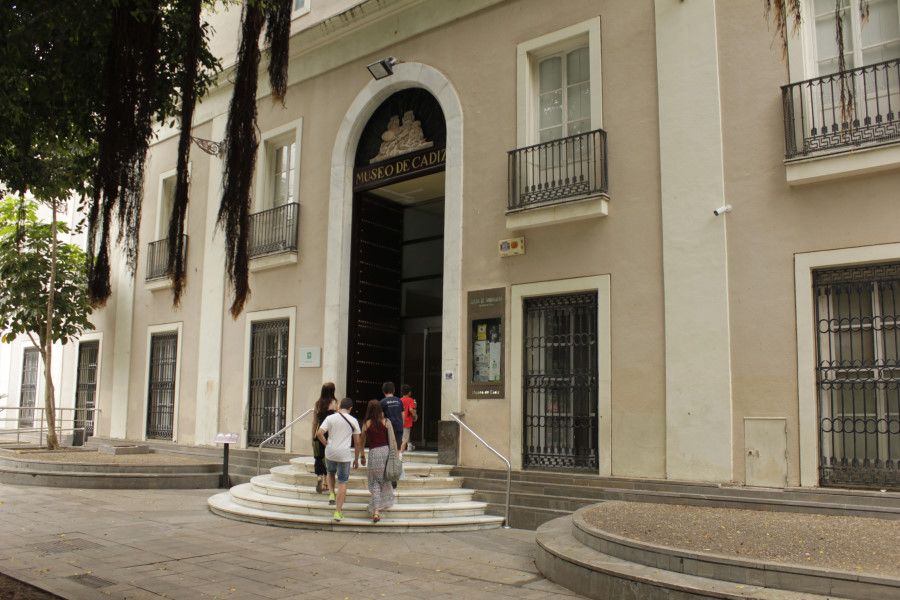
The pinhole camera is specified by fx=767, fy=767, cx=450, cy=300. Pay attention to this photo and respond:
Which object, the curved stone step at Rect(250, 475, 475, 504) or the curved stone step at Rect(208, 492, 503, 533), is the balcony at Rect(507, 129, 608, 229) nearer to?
the curved stone step at Rect(250, 475, 475, 504)

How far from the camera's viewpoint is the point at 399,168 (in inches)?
564

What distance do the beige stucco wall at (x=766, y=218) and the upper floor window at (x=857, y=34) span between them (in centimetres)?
63

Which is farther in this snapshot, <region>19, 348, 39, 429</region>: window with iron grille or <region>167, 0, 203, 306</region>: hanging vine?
<region>19, 348, 39, 429</region>: window with iron grille

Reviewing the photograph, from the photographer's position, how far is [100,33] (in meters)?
6.19

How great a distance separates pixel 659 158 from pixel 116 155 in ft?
26.0

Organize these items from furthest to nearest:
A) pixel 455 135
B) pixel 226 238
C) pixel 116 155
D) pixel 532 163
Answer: pixel 455 135 → pixel 532 163 → pixel 116 155 → pixel 226 238

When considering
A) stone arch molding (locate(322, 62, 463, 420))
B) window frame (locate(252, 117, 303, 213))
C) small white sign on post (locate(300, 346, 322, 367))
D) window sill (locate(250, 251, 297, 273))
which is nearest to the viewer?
stone arch molding (locate(322, 62, 463, 420))

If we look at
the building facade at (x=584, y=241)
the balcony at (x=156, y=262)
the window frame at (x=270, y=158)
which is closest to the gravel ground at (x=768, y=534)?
the building facade at (x=584, y=241)

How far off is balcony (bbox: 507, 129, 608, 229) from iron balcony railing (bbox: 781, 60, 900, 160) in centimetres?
259

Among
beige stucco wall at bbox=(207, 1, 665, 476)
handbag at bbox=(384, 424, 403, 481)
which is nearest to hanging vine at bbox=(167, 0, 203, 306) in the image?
handbag at bbox=(384, 424, 403, 481)

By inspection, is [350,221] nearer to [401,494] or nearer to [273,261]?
[273,261]

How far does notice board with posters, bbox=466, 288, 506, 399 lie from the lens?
474 inches

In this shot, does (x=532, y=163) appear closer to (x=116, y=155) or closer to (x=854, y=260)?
(x=854, y=260)

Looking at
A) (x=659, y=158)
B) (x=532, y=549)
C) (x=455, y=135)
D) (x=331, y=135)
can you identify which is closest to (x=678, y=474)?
(x=532, y=549)
